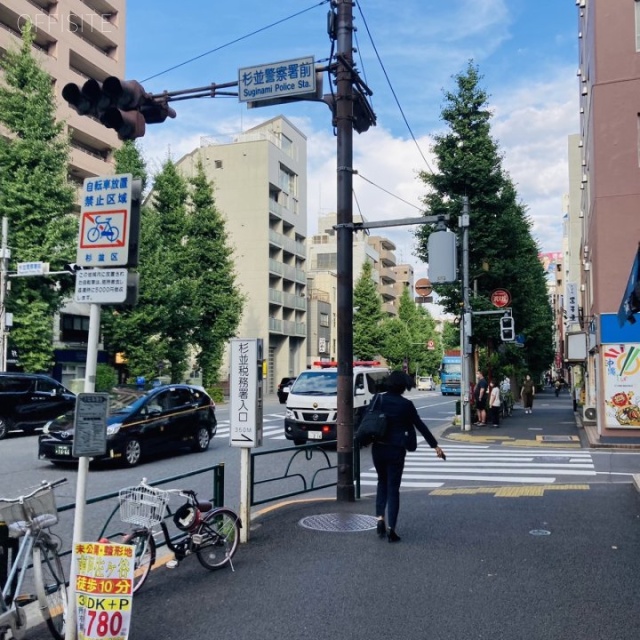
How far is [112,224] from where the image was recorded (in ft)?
15.1

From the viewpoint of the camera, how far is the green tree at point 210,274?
4131 cm

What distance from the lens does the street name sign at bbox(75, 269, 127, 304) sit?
4492 mm

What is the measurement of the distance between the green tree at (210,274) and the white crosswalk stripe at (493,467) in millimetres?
25229

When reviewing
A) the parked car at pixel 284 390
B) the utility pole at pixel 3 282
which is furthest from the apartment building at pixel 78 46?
the parked car at pixel 284 390

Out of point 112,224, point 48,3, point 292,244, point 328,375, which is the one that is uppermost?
point 48,3

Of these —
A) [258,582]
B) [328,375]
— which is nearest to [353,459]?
[258,582]

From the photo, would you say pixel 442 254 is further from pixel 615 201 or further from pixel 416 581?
pixel 615 201

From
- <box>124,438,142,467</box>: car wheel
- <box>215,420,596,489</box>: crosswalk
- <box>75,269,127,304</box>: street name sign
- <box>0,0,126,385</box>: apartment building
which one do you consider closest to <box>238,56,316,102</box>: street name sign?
<box>75,269,127,304</box>: street name sign

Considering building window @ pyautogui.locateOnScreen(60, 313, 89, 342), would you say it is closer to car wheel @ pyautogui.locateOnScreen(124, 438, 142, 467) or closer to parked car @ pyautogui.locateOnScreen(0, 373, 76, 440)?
parked car @ pyautogui.locateOnScreen(0, 373, 76, 440)

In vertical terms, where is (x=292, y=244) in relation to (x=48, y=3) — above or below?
below

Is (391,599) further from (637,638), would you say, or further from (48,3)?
(48,3)

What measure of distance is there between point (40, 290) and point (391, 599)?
951 inches

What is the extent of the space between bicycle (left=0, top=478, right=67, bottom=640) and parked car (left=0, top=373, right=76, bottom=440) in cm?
1564

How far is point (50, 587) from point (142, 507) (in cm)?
95
